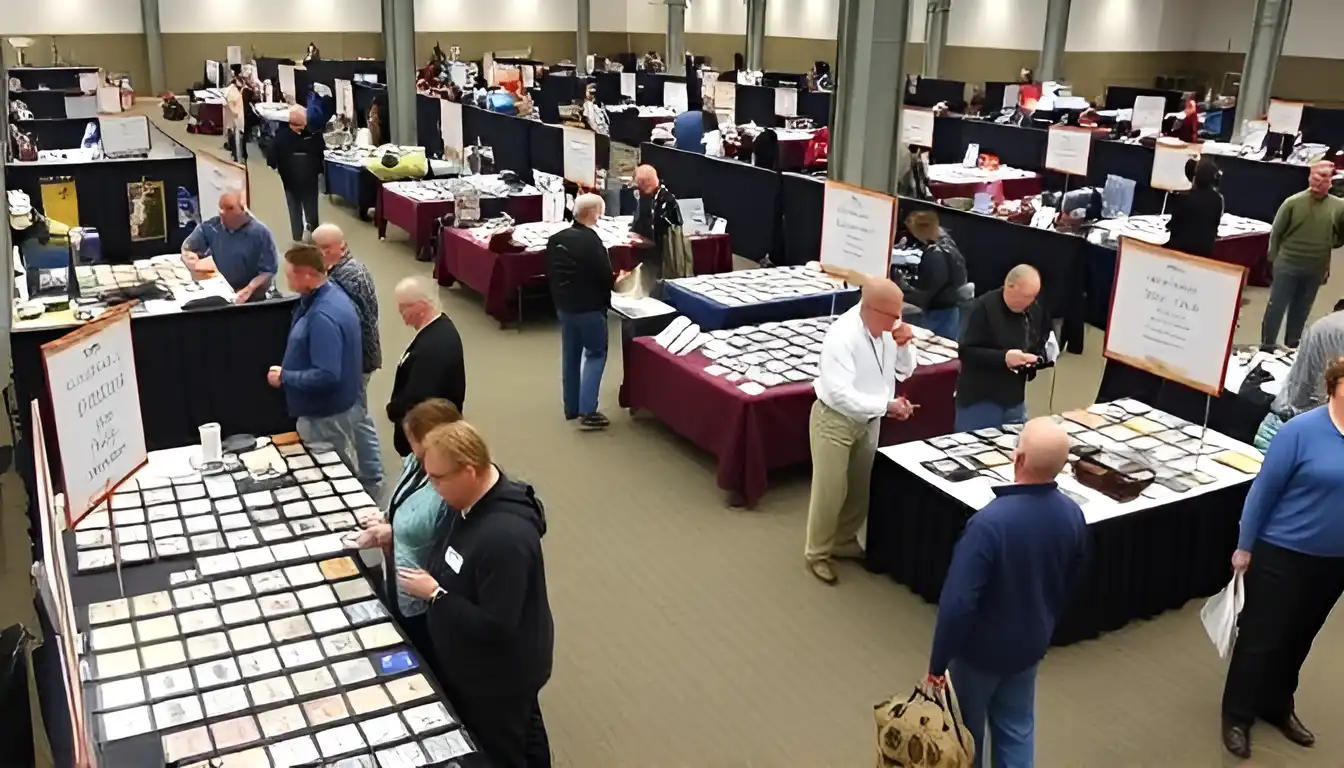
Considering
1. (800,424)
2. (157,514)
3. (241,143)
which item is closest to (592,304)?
(800,424)

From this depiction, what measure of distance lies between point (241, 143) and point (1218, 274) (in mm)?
14768

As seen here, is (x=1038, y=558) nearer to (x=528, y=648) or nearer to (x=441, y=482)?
(x=528, y=648)

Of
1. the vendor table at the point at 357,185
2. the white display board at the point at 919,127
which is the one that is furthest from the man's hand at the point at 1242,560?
the vendor table at the point at 357,185

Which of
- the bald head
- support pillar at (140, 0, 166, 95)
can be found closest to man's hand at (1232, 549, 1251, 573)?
the bald head

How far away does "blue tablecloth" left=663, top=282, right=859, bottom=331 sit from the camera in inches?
330

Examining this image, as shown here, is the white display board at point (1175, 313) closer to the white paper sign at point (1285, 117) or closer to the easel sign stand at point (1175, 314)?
the easel sign stand at point (1175, 314)

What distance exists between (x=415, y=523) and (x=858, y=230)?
3999 mm

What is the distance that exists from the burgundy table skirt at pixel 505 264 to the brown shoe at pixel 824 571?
419 centimetres

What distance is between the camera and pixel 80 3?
93.2ft

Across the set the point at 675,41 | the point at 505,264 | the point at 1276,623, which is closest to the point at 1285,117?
the point at 505,264

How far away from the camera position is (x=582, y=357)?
319 inches

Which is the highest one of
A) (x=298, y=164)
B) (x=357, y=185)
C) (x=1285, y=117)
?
(x=1285, y=117)

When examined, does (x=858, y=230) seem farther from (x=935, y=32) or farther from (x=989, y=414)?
(x=935, y=32)

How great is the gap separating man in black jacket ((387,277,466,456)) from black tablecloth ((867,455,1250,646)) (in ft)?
7.04
